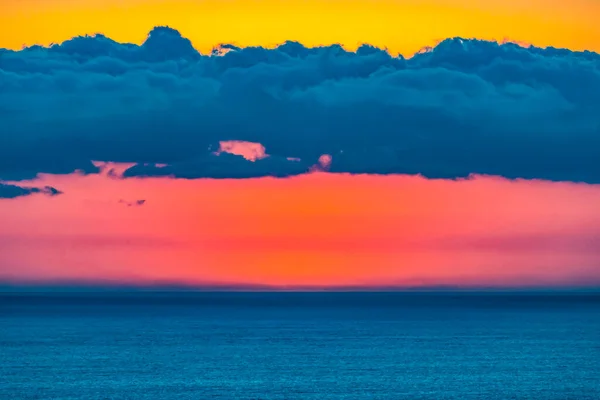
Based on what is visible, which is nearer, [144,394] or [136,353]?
[144,394]

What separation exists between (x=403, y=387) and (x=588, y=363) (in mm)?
28118

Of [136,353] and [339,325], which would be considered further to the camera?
[339,325]

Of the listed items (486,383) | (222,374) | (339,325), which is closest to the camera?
(486,383)

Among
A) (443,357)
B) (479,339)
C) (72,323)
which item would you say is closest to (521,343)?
(479,339)

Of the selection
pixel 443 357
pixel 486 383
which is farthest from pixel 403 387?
pixel 443 357

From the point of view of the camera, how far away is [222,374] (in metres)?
95.1

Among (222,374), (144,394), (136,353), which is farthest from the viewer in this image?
(136,353)

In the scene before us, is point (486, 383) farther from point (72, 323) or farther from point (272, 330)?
point (72, 323)

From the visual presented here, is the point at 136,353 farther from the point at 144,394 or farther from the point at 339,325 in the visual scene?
the point at 339,325

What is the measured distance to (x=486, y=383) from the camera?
293 ft

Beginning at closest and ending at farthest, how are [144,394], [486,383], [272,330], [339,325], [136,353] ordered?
[144,394]
[486,383]
[136,353]
[272,330]
[339,325]

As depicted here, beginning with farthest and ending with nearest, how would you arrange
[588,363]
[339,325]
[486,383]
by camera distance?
[339,325] < [588,363] < [486,383]

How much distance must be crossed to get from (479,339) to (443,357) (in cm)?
3113

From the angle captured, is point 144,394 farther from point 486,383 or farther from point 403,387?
point 486,383
